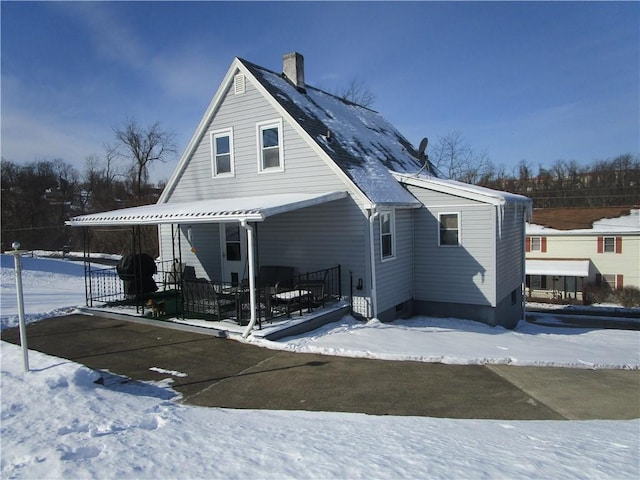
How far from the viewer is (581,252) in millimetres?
31078

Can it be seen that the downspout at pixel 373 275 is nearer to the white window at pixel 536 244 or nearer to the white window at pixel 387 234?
the white window at pixel 387 234

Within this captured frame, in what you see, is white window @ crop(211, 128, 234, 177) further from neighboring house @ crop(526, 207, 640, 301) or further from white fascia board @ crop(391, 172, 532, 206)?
neighboring house @ crop(526, 207, 640, 301)

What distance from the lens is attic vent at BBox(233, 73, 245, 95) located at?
42.2ft

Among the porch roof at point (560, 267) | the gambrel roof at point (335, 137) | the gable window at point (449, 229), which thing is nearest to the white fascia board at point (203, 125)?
the gambrel roof at point (335, 137)

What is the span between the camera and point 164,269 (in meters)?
15.0

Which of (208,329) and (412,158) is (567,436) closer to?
(208,329)

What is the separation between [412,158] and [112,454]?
51.4 feet

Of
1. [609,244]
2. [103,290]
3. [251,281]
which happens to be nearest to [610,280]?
[609,244]

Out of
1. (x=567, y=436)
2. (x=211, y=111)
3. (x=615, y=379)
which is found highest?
(x=211, y=111)

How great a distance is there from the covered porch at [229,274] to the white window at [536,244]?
87.4ft

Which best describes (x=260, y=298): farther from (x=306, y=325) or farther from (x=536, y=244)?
(x=536, y=244)

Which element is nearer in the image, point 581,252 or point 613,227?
point 613,227

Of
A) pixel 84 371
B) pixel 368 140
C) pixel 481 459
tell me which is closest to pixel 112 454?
pixel 84 371

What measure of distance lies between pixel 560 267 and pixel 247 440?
3154cm
